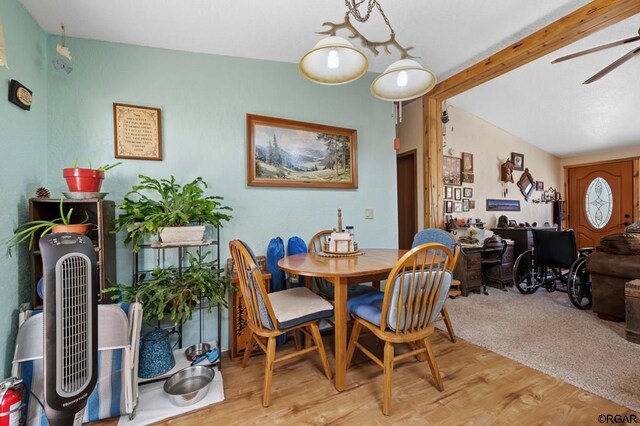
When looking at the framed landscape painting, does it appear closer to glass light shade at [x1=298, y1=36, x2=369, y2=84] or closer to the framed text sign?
the framed text sign

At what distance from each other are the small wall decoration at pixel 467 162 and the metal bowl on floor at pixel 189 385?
169 inches

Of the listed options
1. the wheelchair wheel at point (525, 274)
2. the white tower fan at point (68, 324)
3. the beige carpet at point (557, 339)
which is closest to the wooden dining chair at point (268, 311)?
the white tower fan at point (68, 324)

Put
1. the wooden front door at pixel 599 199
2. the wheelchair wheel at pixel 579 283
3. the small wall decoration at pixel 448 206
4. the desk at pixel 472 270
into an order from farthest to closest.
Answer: the wooden front door at pixel 599 199, the small wall decoration at pixel 448 206, the desk at pixel 472 270, the wheelchair wheel at pixel 579 283

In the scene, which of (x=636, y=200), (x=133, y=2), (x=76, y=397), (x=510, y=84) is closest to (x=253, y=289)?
(x=76, y=397)

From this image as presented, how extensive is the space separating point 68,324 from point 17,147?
124 centimetres

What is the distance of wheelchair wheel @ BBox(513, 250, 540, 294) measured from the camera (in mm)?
3648

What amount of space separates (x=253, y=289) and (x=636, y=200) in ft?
23.9

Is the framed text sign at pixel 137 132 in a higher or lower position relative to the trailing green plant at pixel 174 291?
higher

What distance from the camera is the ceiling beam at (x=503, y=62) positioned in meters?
2.02

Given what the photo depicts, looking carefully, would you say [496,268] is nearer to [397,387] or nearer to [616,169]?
[397,387]

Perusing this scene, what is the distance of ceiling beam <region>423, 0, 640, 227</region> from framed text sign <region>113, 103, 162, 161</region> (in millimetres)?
2984

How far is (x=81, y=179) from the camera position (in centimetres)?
165

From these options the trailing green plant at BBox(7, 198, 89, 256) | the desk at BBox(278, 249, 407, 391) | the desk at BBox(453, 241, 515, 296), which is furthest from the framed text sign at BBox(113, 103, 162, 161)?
the desk at BBox(453, 241, 515, 296)

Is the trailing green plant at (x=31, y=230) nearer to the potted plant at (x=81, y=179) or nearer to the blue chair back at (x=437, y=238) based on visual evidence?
the potted plant at (x=81, y=179)
